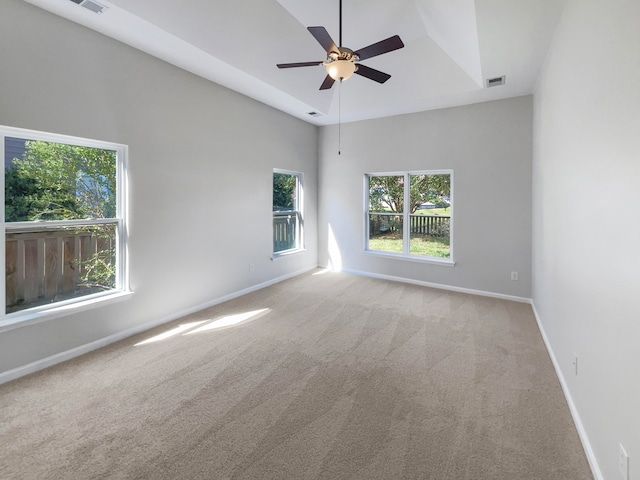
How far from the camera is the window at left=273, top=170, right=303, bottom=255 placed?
5.61 metres

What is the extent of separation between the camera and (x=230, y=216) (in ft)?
14.9

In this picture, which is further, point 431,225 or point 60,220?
point 431,225

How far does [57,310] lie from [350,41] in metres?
4.40

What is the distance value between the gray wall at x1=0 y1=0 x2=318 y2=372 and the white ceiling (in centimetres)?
26

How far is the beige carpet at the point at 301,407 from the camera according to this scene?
5.62ft

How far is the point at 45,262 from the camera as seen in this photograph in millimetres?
2812

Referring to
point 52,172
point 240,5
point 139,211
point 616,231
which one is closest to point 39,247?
point 52,172

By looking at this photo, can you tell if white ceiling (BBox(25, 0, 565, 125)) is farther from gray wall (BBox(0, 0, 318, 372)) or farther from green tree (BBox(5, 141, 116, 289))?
green tree (BBox(5, 141, 116, 289))

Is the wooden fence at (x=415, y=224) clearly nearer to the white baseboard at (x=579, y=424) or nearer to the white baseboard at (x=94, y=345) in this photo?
the white baseboard at (x=579, y=424)

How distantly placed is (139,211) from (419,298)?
12.9 feet

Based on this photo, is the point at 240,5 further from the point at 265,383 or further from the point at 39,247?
the point at 265,383

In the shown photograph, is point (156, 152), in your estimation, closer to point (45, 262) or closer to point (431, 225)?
point (45, 262)

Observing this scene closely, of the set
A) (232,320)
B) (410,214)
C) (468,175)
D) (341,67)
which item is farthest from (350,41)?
(232,320)

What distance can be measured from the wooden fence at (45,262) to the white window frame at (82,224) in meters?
0.06
